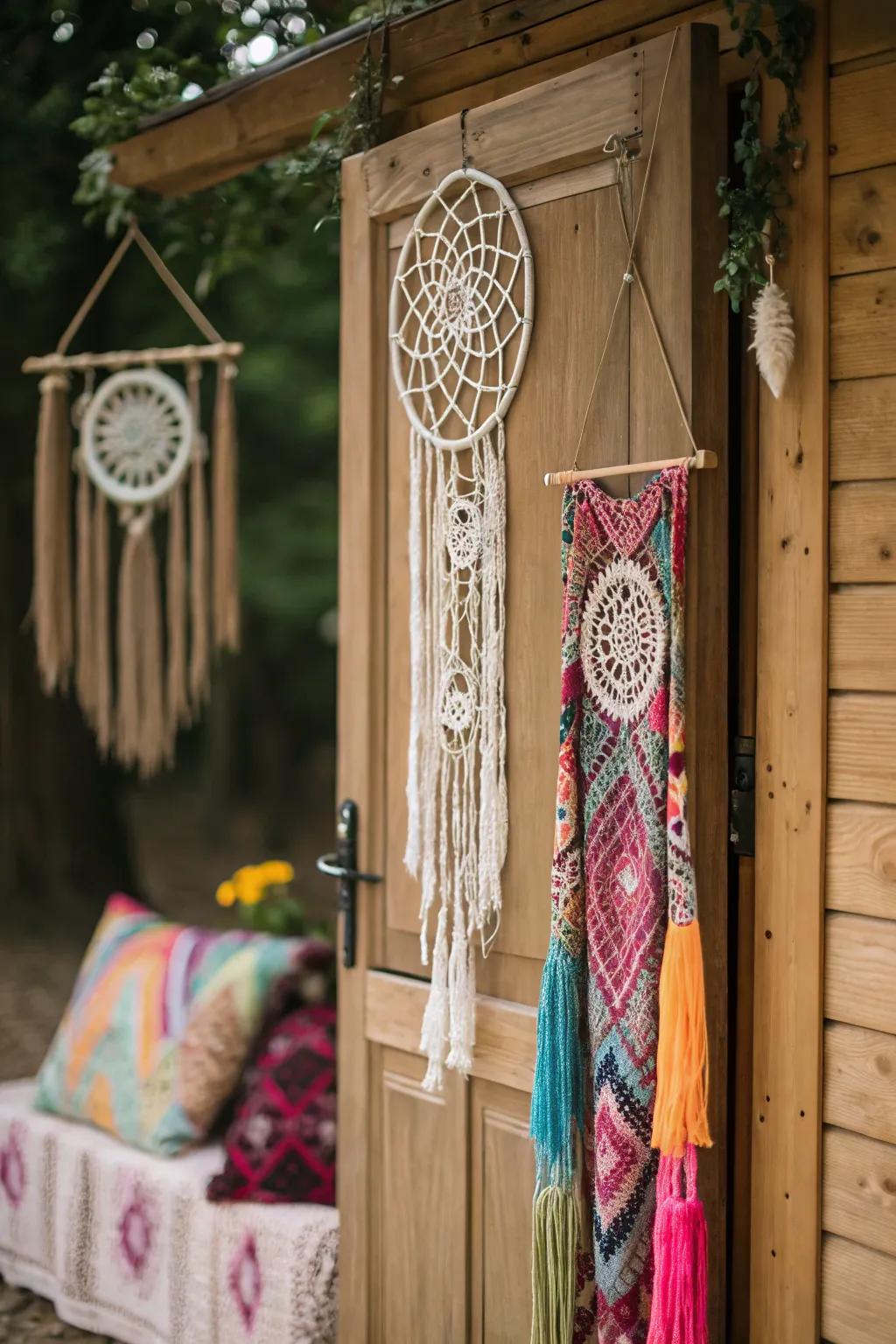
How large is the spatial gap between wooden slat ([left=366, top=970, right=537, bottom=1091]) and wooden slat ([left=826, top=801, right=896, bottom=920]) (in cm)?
53

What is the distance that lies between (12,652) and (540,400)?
331 centimetres

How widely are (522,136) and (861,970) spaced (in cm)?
128

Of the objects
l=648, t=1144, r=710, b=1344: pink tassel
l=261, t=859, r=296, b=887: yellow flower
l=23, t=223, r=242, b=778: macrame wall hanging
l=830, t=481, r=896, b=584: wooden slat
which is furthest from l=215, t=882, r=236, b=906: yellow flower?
l=830, t=481, r=896, b=584: wooden slat

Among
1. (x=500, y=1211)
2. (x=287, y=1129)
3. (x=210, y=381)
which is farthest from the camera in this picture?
(x=210, y=381)

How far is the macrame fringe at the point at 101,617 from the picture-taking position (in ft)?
11.0

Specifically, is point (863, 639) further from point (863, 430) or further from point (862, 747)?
point (863, 430)

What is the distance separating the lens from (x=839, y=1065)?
65.4 inches

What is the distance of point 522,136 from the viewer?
1920 millimetres

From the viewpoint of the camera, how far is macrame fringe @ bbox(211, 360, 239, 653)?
3113 millimetres

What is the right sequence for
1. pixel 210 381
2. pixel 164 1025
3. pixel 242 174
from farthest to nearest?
pixel 210 381, pixel 242 174, pixel 164 1025

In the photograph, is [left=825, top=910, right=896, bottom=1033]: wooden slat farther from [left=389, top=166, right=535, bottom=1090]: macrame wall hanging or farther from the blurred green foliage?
the blurred green foliage

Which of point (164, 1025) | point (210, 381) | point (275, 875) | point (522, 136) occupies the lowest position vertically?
point (164, 1025)

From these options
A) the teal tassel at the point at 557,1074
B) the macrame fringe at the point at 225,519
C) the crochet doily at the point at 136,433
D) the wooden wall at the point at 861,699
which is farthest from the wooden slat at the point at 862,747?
the crochet doily at the point at 136,433

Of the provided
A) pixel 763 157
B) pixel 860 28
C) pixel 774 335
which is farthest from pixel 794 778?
pixel 860 28
